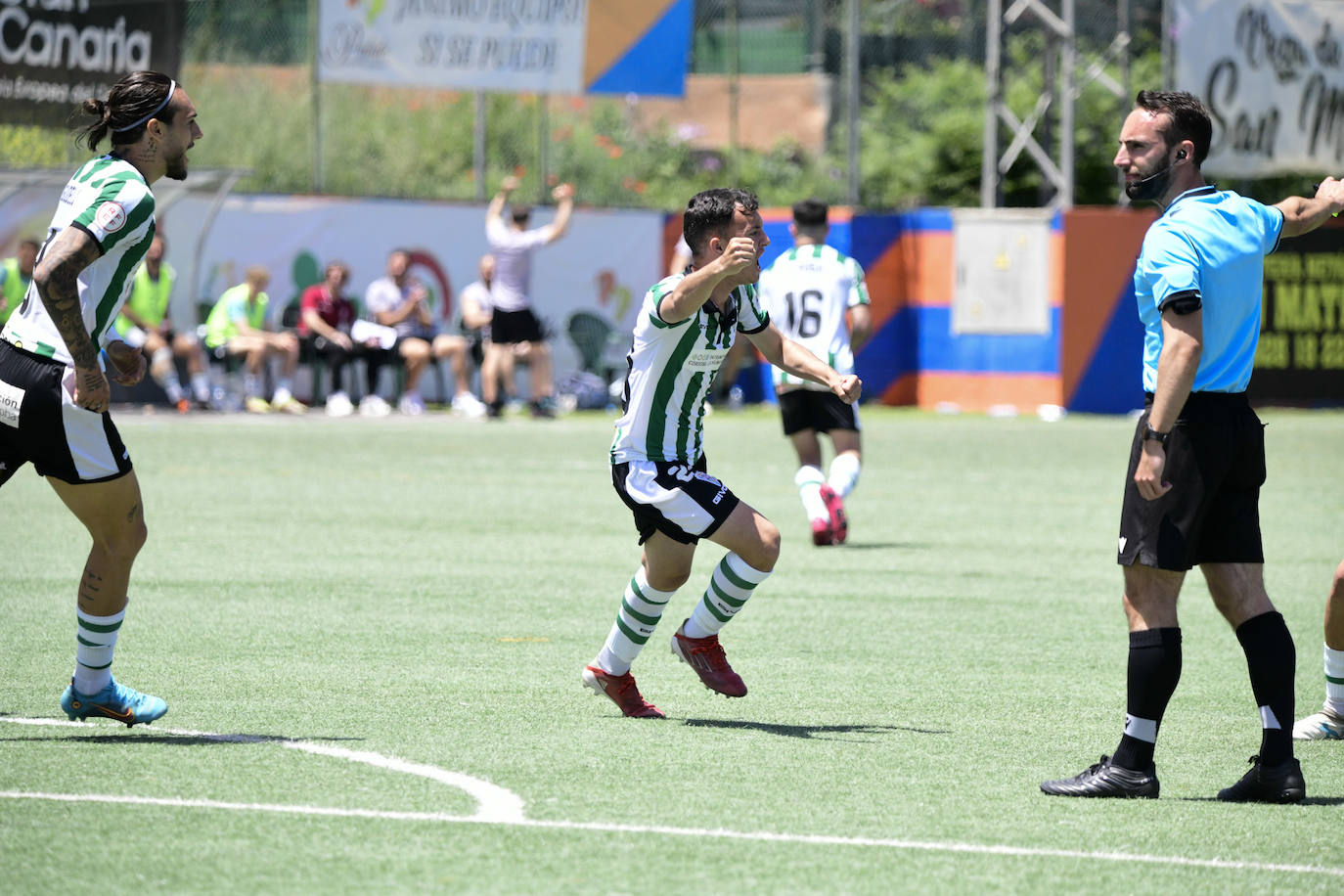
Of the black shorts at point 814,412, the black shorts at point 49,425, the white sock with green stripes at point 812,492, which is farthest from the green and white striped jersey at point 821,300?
the black shorts at point 49,425

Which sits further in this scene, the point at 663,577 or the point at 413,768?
the point at 663,577

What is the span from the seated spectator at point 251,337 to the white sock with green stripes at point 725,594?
17.7m

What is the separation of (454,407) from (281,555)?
13674 millimetres

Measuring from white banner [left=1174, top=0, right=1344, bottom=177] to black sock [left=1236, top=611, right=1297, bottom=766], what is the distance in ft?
74.4

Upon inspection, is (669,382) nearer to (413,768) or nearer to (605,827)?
(413,768)

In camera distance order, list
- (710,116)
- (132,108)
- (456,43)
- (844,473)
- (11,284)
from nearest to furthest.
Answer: (132,108) < (844,473) < (11,284) < (456,43) < (710,116)

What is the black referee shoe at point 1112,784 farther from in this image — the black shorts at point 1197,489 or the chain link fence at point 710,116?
the chain link fence at point 710,116

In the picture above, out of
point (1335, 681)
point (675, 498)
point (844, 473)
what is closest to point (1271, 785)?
point (1335, 681)

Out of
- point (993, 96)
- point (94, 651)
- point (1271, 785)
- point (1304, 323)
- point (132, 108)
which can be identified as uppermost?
Answer: point (993, 96)

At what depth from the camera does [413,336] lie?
24938 millimetres

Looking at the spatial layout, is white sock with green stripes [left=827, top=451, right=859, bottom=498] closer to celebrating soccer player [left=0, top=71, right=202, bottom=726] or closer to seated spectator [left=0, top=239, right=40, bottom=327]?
celebrating soccer player [left=0, top=71, right=202, bottom=726]

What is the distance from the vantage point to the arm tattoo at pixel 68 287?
588 centimetres

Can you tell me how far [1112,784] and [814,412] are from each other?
7148 millimetres

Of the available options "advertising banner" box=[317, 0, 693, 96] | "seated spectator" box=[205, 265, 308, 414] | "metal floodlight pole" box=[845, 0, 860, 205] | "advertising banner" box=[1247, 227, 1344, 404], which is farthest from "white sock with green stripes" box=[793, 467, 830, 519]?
"advertising banner" box=[1247, 227, 1344, 404]
